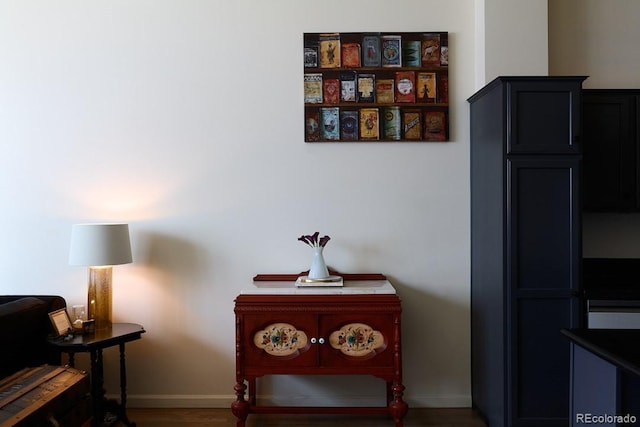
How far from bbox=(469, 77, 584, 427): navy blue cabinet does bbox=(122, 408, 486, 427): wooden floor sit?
46 centimetres

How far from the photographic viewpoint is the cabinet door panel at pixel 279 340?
252cm

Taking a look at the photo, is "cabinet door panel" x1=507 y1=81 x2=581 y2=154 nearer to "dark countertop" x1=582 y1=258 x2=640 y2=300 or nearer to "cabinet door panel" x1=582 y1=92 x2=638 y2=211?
"cabinet door panel" x1=582 y1=92 x2=638 y2=211

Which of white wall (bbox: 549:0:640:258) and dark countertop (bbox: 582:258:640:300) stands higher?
white wall (bbox: 549:0:640:258)

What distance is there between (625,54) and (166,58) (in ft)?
10.5

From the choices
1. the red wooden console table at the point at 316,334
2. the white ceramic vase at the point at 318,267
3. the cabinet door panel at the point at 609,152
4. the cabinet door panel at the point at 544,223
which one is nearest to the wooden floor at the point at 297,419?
the red wooden console table at the point at 316,334

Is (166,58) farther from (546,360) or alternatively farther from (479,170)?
(546,360)

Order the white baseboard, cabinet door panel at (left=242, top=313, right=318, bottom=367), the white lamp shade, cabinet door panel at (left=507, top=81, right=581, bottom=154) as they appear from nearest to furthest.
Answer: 1. cabinet door panel at (left=507, top=81, right=581, bottom=154)
2. cabinet door panel at (left=242, top=313, right=318, bottom=367)
3. the white lamp shade
4. the white baseboard

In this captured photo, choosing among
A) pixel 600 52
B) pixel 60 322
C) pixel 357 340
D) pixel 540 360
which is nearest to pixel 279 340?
pixel 357 340

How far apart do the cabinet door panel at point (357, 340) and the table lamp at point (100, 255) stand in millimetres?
1351

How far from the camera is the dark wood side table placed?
2506 mm

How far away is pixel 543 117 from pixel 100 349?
113 inches

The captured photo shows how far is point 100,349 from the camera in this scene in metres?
2.63

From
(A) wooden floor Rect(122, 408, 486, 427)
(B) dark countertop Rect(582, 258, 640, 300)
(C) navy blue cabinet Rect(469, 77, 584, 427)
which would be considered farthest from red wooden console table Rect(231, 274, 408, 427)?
(B) dark countertop Rect(582, 258, 640, 300)

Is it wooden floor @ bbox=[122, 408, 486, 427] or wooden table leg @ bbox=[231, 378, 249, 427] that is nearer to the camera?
wooden table leg @ bbox=[231, 378, 249, 427]
